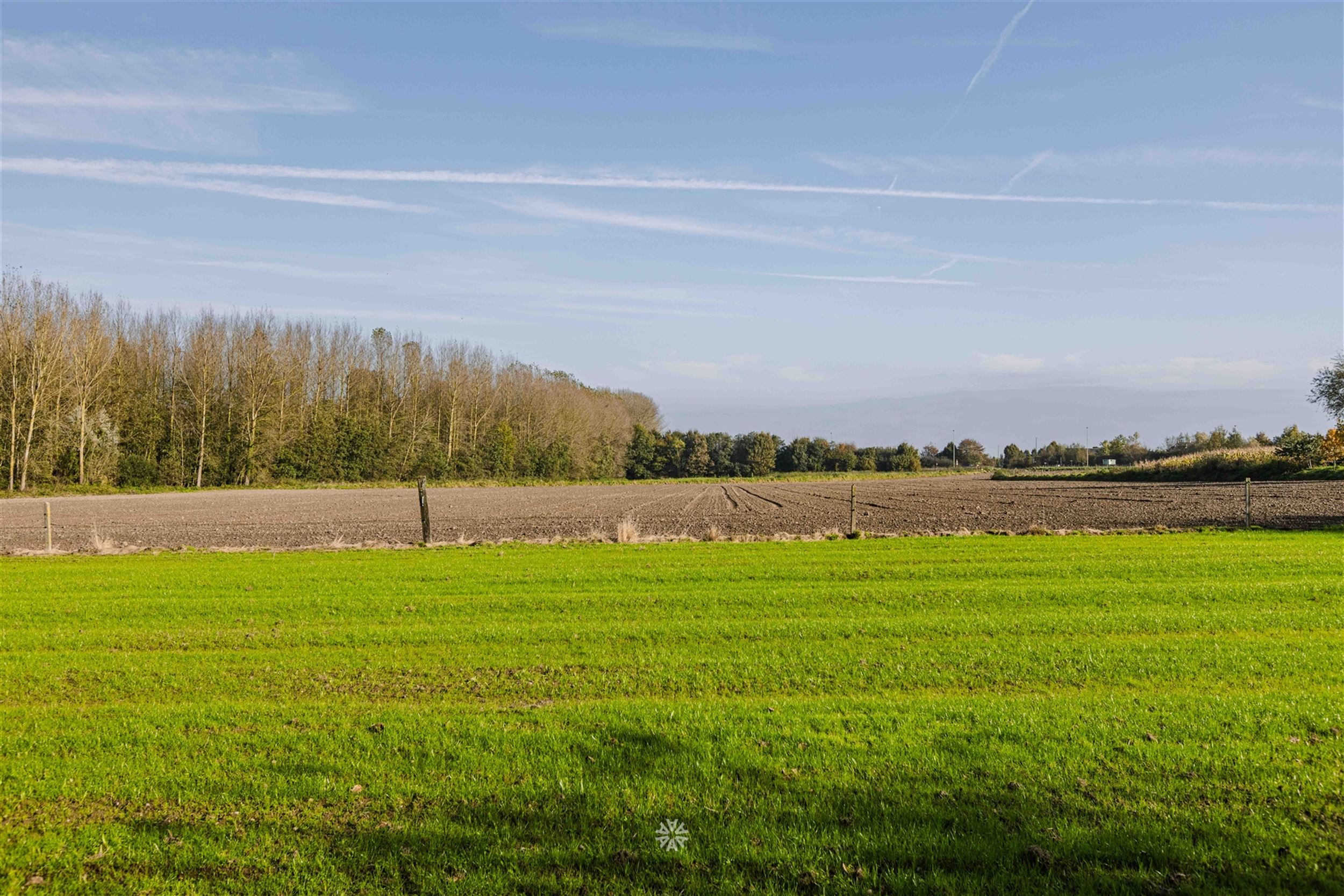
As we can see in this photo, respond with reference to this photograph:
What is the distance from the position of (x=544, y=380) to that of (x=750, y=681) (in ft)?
373

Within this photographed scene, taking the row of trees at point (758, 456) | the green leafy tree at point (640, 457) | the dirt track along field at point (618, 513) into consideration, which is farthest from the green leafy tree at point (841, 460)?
the dirt track along field at point (618, 513)

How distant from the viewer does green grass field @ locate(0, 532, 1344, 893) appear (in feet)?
14.6

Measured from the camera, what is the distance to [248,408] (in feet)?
242

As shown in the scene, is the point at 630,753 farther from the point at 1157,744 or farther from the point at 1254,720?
the point at 1254,720

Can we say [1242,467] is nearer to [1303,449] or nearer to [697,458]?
[1303,449]

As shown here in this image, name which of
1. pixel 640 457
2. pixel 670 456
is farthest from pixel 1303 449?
pixel 670 456

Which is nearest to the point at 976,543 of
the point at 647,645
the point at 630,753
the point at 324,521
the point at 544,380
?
the point at 647,645

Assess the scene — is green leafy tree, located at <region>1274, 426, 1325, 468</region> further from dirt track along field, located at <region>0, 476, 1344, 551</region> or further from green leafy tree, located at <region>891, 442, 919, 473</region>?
green leafy tree, located at <region>891, 442, 919, 473</region>

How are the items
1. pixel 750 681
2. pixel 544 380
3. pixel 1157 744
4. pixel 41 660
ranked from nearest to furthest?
pixel 1157 744, pixel 750 681, pixel 41 660, pixel 544 380

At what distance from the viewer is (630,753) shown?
6.04m

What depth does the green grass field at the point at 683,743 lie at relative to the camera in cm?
445

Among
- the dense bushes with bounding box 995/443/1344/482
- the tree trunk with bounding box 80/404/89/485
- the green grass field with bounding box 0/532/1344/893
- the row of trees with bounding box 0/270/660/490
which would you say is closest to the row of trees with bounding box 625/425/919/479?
the row of trees with bounding box 0/270/660/490

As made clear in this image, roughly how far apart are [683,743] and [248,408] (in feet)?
260

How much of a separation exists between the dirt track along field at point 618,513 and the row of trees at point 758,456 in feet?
230
